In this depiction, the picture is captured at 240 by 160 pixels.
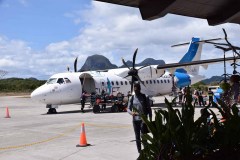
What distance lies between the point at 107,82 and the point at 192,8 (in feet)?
61.2

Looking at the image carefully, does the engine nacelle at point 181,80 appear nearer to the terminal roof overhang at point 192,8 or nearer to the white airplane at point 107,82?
the white airplane at point 107,82

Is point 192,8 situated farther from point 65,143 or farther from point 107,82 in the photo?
point 107,82

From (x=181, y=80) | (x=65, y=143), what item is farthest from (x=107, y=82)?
(x=65, y=143)

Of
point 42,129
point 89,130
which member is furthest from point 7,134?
point 89,130

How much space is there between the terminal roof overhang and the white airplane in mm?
11984

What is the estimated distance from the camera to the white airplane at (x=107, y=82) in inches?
782

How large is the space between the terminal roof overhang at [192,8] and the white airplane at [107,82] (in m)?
12.0

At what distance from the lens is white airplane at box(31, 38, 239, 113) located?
1987 cm

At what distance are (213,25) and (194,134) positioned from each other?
2137 millimetres

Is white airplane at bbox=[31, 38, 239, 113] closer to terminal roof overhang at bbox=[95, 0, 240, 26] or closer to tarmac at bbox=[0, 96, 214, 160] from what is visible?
tarmac at bbox=[0, 96, 214, 160]

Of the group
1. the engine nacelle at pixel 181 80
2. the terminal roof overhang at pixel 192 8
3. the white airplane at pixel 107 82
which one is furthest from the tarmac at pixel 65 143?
the engine nacelle at pixel 181 80

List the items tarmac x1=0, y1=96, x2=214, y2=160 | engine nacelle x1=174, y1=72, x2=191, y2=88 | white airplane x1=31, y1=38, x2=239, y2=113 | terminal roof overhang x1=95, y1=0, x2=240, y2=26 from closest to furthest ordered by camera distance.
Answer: terminal roof overhang x1=95, y1=0, x2=240, y2=26, tarmac x1=0, y1=96, x2=214, y2=160, white airplane x1=31, y1=38, x2=239, y2=113, engine nacelle x1=174, y1=72, x2=191, y2=88

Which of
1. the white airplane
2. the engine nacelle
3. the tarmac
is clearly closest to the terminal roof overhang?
the tarmac

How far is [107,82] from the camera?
74.3 feet
